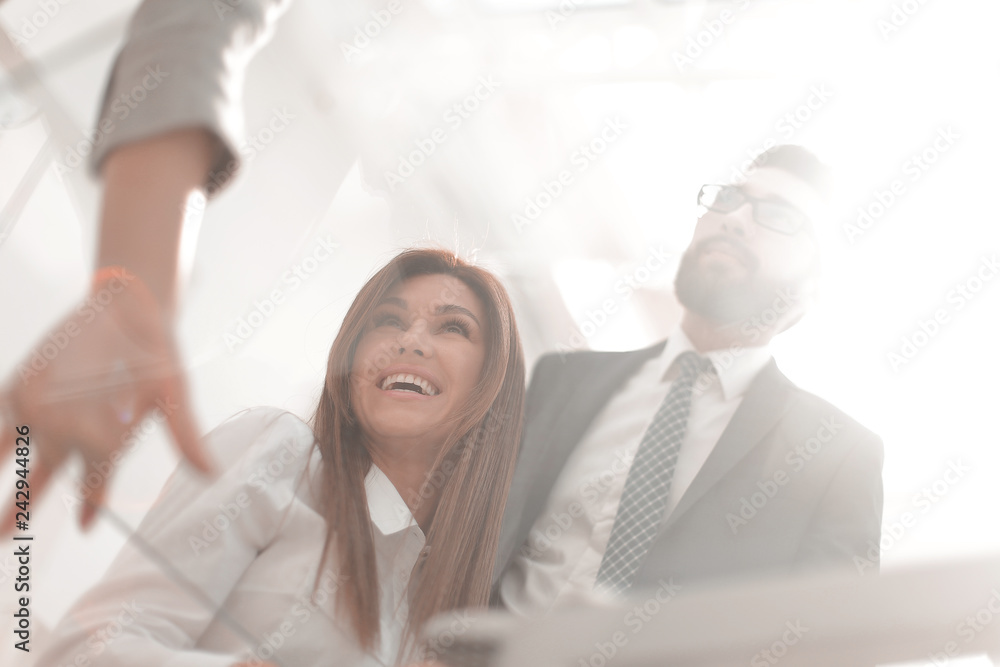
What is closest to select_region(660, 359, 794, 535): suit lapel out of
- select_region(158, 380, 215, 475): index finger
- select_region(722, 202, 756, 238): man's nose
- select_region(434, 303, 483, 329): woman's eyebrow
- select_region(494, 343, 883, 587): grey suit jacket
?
select_region(494, 343, 883, 587): grey suit jacket

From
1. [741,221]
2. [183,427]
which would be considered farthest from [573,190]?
[183,427]

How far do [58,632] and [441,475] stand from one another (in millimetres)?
295

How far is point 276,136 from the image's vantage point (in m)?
0.53

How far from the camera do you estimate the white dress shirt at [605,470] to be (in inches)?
22.1

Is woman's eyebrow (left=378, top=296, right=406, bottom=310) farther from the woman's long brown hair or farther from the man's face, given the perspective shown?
the man's face

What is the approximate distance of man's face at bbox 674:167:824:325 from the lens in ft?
1.96

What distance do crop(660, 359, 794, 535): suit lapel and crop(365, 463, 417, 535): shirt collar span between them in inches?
8.8

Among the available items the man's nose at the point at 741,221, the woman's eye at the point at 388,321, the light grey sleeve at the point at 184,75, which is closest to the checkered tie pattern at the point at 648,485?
the man's nose at the point at 741,221

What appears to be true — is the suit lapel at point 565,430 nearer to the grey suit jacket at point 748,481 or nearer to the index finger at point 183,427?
the grey suit jacket at point 748,481

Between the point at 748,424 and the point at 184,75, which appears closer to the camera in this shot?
the point at 184,75

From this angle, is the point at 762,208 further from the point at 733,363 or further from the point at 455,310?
the point at 455,310

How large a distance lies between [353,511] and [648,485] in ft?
0.77

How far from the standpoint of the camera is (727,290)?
0.60 m

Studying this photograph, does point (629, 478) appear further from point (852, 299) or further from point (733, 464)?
point (852, 299)
